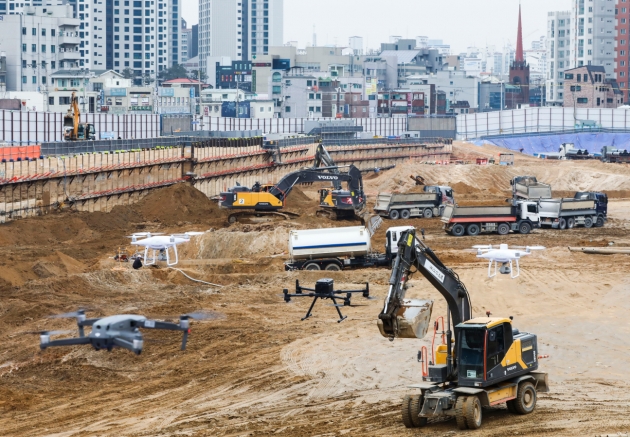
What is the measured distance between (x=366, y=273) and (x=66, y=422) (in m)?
19.7

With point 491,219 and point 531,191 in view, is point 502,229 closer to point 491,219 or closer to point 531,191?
point 491,219

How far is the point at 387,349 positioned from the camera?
29156mm

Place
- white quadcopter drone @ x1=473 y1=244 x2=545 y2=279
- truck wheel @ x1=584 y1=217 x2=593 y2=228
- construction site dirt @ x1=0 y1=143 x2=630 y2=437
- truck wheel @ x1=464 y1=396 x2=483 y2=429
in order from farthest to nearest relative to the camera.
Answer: truck wheel @ x1=584 y1=217 x2=593 y2=228 → white quadcopter drone @ x1=473 y1=244 x2=545 y2=279 → construction site dirt @ x1=0 y1=143 x2=630 y2=437 → truck wheel @ x1=464 y1=396 x2=483 y2=429

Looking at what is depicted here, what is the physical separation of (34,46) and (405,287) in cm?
14376

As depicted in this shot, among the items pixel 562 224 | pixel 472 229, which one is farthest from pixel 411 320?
pixel 562 224

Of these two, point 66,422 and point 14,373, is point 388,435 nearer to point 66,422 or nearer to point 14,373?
point 66,422

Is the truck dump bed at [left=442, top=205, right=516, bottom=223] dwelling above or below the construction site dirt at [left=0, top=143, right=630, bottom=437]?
above

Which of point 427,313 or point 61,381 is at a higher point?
point 427,313

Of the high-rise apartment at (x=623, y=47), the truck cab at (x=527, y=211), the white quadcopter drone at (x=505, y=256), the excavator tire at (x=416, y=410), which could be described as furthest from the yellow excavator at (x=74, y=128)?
the high-rise apartment at (x=623, y=47)

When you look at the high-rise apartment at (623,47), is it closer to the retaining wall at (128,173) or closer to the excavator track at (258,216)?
the retaining wall at (128,173)

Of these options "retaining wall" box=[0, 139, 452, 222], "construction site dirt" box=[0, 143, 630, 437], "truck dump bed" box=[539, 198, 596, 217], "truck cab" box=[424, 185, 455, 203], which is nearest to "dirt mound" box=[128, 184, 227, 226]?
"retaining wall" box=[0, 139, 452, 222]

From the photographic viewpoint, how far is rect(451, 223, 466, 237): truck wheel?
54375 millimetres

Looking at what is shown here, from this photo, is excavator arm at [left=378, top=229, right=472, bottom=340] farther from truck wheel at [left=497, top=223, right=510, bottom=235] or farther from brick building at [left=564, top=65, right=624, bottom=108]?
brick building at [left=564, top=65, right=624, bottom=108]

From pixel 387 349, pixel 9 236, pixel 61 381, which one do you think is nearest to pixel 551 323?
pixel 387 349
